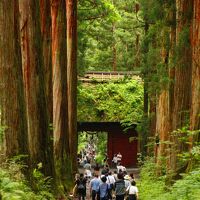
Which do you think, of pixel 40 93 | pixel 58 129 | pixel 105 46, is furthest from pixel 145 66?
pixel 105 46

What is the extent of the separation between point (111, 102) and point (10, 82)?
20820mm

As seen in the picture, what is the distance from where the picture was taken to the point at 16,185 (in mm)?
6047

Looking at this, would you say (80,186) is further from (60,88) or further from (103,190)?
(60,88)

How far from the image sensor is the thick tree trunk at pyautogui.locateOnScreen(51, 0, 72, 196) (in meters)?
16.4

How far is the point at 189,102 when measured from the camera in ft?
42.8

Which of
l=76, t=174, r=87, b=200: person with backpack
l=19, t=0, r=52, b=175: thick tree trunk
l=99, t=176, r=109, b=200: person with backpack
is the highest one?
l=19, t=0, r=52, b=175: thick tree trunk

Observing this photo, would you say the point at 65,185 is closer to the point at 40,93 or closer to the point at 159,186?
the point at 159,186

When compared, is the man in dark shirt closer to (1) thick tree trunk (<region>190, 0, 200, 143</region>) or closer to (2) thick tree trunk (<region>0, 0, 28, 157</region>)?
(1) thick tree trunk (<region>190, 0, 200, 143</region>)

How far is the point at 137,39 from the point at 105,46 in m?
3.97

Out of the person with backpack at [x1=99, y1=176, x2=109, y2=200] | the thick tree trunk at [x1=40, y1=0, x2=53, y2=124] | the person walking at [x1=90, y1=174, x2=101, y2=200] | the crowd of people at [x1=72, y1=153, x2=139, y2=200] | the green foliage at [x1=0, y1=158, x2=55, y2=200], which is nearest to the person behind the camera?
the green foliage at [x1=0, y1=158, x2=55, y2=200]

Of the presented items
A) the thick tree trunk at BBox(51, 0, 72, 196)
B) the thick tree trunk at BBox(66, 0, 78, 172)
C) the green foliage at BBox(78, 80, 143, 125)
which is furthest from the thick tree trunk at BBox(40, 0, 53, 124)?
the green foliage at BBox(78, 80, 143, 125)

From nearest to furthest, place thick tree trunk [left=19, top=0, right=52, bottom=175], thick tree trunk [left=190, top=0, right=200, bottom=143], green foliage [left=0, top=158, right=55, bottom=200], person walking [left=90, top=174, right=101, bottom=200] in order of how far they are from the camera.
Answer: green foliage [left=0, top=158, right=55, bottom=200] → thick tree trunk [left=190, top=0, right=200, bottom=143] → thick tree trunk [left=19, top=0, right=52, bottom=175] → person walking [left=90, top=174, right=101, bottom=200]

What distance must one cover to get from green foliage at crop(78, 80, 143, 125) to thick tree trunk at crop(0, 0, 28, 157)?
63.5 ft

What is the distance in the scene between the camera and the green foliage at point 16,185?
228 inches
